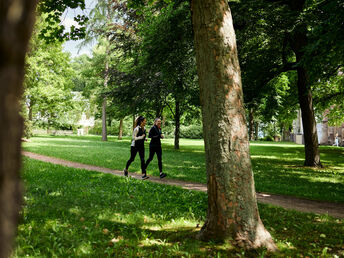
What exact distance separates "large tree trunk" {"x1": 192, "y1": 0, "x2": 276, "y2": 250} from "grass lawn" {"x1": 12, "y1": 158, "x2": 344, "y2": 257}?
324 millimetres

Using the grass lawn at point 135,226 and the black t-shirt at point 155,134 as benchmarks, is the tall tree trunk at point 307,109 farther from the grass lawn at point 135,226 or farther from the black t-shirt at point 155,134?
the grass lawn at point 135,226

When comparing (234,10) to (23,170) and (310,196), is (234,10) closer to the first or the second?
(310,196)

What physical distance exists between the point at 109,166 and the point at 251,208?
32.3ft

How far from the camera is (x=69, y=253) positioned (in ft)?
11.9

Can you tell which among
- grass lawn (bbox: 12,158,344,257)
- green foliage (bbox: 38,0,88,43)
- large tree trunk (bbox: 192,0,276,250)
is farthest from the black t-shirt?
large tree trunk (bbox: 192,0,276,250)

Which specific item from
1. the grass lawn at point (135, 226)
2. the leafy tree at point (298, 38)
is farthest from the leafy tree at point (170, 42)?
the grass lawn at point (135, 226)

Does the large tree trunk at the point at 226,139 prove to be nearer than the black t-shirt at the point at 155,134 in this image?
Yes

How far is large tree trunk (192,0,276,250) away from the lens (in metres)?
3.81

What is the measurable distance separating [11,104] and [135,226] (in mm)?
4461

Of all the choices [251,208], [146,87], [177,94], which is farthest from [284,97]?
[251,208]

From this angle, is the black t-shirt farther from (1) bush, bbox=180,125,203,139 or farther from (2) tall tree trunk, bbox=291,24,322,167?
(1) bush, bbox=180,125,203,139

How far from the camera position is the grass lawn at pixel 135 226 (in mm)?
3736

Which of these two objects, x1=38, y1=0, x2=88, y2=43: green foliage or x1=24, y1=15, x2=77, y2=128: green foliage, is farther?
x1=24, y1=15, x2=77, y2=128: green foliage

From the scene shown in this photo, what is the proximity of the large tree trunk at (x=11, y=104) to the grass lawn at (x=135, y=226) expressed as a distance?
3259 mm
